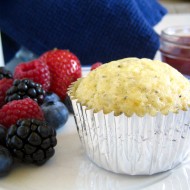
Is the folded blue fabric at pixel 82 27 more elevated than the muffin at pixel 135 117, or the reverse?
the muffin at pixel 135 117

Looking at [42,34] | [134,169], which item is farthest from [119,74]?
[42,34]

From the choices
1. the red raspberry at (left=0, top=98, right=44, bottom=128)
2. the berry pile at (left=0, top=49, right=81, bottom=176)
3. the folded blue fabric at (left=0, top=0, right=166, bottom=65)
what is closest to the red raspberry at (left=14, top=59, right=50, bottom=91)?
the berry pile at (left=0, top=49, right=81, bottom=176)

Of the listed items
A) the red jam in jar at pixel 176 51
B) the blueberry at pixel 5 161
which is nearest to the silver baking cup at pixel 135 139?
the blueberry at pixel 5 161

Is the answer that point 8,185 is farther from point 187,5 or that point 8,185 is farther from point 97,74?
point 187,5

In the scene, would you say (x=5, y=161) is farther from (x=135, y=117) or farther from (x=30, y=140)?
Result: (x=135, y=117)

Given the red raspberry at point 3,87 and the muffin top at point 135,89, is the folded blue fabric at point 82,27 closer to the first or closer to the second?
the red raspberry at point 3,87

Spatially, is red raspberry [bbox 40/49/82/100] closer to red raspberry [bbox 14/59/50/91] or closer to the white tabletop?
red raspberry [bbox 14/59/50/91]
